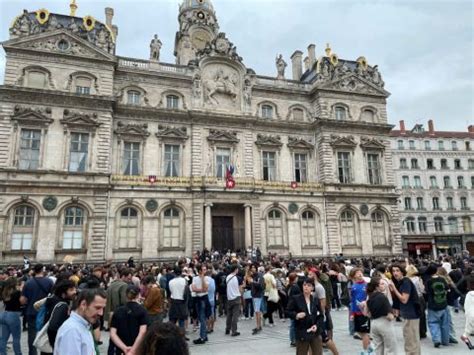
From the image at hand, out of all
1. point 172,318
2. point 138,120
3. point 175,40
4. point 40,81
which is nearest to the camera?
point 172,318

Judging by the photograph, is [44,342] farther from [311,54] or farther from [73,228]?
[311,54]

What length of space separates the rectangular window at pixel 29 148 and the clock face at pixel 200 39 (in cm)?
2187

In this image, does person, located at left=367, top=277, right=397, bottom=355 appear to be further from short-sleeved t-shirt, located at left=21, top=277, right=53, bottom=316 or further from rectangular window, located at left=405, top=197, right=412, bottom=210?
rectangular window, located at left=405, top=197, right=412, bottom=210

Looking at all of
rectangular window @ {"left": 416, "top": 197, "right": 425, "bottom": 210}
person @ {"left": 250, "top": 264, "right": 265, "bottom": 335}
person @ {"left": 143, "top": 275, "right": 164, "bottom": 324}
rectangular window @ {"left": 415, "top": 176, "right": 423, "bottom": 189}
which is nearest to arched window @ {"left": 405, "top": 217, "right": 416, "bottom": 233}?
rectangular window @ {"left": 416, "top": 197, "right": 425, "bottom": 210}

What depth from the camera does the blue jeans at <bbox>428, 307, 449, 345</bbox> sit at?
356 inches

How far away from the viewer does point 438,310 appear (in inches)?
358

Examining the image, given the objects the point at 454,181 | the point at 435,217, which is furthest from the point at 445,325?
the point at 454,181

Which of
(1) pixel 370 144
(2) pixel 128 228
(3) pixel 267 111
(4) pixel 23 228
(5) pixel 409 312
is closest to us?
(5) pixel 409 312

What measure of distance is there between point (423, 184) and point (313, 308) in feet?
172

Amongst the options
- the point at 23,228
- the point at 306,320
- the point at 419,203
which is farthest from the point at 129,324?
the point at 419,203

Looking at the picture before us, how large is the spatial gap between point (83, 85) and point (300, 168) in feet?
66.0

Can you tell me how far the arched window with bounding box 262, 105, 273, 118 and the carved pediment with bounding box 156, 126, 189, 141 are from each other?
8.12 m

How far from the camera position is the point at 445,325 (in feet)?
29.8

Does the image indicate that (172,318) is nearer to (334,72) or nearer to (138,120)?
(138,120)
